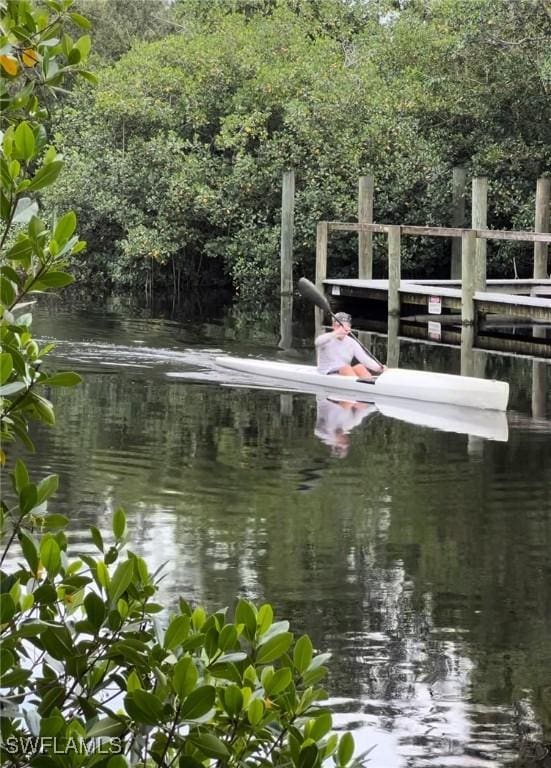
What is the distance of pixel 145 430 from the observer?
1327 cm

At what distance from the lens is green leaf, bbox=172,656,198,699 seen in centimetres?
244

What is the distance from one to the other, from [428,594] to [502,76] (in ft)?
66.7

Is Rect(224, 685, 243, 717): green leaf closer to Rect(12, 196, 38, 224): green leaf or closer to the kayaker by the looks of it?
Rect(12, 196, 38, 224): green leaf

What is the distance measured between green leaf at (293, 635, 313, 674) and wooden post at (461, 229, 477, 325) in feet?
62.8

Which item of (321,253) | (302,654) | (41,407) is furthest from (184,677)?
(321,253)

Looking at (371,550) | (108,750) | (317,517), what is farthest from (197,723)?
(317,517)

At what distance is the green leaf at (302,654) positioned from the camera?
9.18 ft

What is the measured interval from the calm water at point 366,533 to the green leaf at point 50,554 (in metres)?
3.07

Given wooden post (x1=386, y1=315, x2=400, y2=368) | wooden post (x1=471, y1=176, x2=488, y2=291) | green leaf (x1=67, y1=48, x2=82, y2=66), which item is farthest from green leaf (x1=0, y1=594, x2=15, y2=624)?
wooden post (x1=471, y1=176, x2=488, y2=291)

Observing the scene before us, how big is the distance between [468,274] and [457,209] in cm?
662

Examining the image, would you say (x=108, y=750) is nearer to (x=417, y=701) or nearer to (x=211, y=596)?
(x=417, y=701)

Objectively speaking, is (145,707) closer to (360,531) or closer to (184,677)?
(184,677)

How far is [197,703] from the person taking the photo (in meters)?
2.48

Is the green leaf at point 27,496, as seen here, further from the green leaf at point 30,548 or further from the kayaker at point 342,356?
the kayaker at point 342,356
